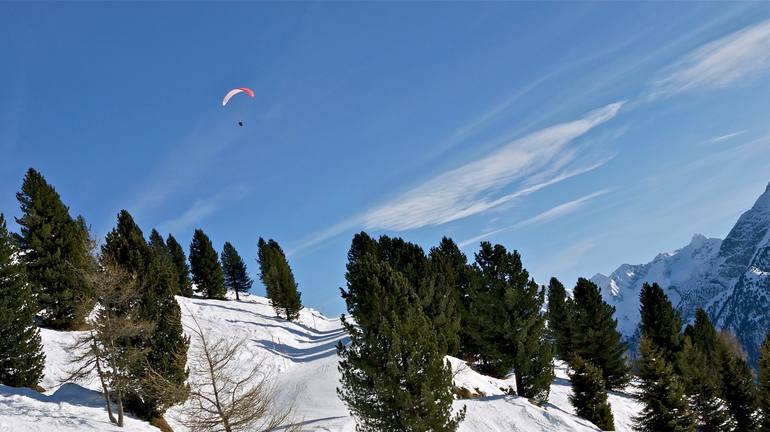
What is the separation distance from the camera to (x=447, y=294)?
38031 mm

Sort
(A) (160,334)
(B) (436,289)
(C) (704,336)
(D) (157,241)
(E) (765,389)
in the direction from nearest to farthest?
1. (A) (160,334)
2. (E) (765,389)
3. (B) (436,289)
4. (C) (704,336)
5. (D) (157,241)

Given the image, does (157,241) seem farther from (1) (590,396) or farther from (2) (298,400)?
(1) (590,396)

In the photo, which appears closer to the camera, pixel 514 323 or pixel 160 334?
pixel 160 334

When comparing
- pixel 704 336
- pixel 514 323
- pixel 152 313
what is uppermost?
pixel 152 313

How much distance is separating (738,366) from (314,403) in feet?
110

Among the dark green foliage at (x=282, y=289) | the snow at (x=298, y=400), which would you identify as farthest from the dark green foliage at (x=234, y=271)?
the snow at (x=298, y=400)

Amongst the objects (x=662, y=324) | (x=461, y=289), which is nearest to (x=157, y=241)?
(x=461, y=289)

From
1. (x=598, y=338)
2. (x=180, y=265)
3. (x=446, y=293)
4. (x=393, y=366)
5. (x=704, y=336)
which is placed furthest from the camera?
(x=180, y=265)

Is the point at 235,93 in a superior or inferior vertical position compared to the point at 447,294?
superior

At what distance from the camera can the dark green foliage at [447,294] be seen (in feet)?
111

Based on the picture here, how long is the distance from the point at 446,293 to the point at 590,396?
14.1 m

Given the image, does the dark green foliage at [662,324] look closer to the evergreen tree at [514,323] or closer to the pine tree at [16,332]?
the evergreen tree at [514,323]

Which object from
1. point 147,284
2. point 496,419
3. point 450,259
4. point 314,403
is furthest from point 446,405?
point 450,259

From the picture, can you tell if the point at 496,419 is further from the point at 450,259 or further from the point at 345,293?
the point at 450,259
